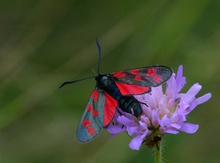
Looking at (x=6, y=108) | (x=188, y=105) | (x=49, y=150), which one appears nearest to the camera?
(x=188, y=105)

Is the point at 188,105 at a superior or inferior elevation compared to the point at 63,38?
inferior

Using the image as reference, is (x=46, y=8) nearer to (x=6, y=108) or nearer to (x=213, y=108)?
(x=6, y=108)

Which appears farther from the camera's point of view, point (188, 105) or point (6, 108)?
point (6, 108)

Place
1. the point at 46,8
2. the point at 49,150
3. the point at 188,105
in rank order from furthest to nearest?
the point at 46,8 → the point at 49,150 → the point at 188,105

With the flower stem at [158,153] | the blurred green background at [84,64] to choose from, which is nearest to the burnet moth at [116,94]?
the flower stem at [158,153]

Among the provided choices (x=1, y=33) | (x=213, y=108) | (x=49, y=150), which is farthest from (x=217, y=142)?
(x=1, y=33)

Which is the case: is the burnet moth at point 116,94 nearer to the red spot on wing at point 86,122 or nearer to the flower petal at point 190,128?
the red spot on wing at point 86,122

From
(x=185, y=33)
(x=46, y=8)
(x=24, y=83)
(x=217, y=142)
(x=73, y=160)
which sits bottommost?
(x=217, y=142)
